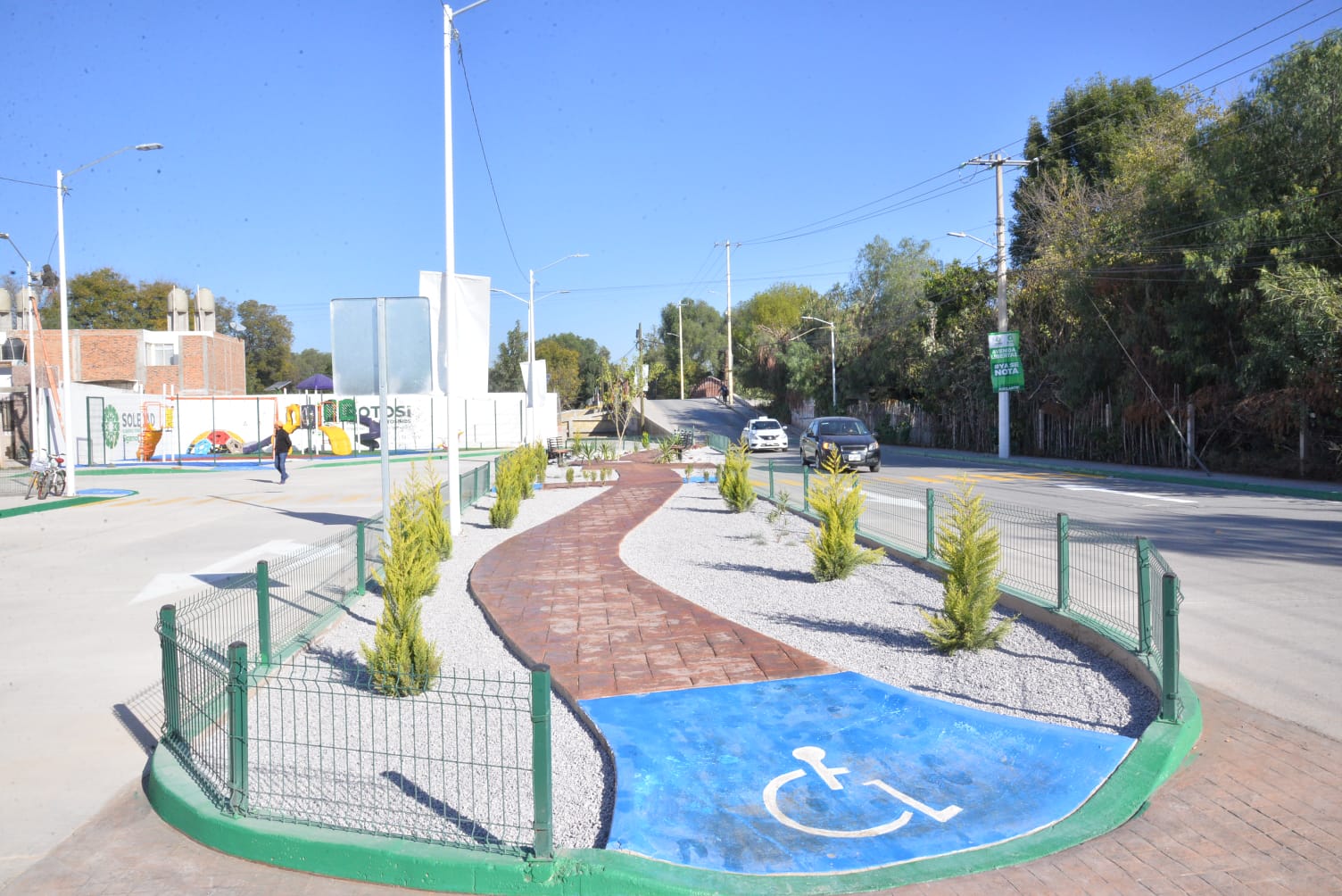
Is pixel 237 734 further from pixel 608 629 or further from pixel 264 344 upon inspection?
pixel 264 344

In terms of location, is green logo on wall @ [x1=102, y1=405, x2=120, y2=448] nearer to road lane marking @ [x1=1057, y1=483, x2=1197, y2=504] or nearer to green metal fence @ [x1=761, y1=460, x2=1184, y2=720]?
road lane marking @ [x1=1057, y1=483, x2=1197, y2=504]

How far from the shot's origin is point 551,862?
13.6ft

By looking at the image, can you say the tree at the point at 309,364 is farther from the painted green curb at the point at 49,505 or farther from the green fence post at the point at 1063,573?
the green fence post at the point at 1063,573

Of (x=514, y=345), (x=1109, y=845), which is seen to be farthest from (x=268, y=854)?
(x=514, y=345)

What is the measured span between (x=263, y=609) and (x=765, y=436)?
3607 cm

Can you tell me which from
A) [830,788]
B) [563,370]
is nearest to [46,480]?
[830,788]

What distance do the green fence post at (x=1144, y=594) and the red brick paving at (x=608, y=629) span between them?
2278 millimetres

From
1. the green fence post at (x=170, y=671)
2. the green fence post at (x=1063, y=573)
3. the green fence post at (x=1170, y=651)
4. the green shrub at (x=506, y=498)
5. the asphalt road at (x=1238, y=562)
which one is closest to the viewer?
the green fence post at (x=170, y=671)

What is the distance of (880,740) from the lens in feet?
18.9

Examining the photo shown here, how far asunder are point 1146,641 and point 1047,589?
2.37 m

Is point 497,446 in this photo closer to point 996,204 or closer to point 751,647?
point 996,204

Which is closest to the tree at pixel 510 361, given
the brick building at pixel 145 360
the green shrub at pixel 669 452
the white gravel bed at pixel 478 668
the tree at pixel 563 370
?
the tree at pixel 563 370

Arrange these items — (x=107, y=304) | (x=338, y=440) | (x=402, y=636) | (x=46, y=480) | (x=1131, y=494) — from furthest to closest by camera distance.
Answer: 1. (x=107, y=304)
2. (x=338, y=440)
3. (x=46, y=480)
4. (x=1131, y=494)
5. (x=402, y=636)

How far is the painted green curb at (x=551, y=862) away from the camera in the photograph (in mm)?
4141
